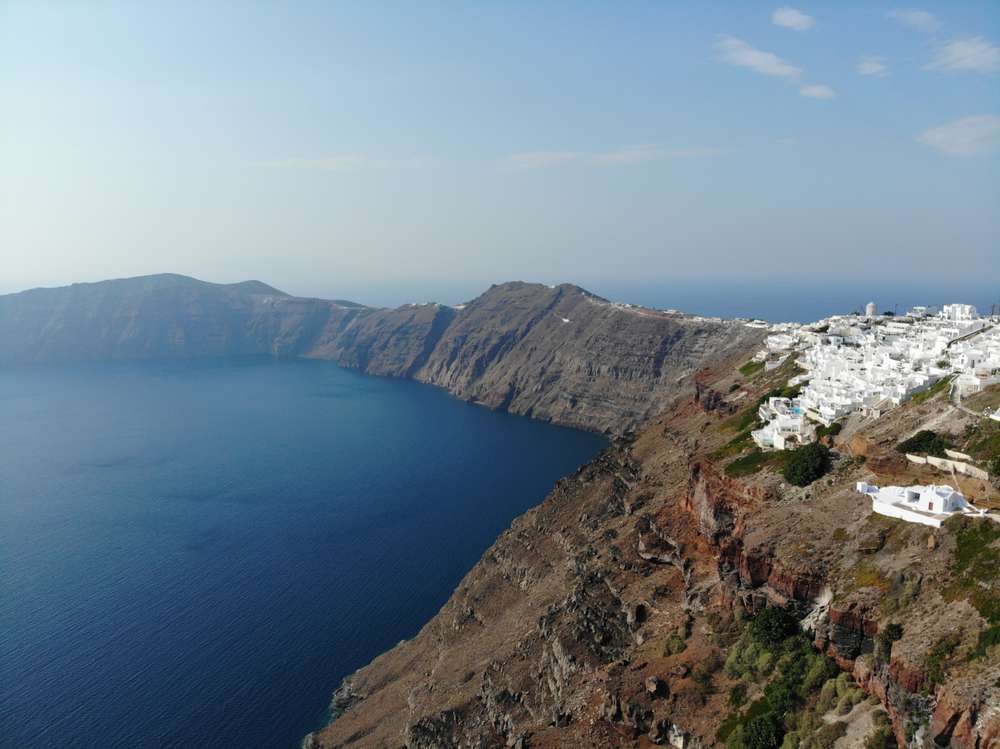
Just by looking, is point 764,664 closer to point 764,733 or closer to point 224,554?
point 764,733

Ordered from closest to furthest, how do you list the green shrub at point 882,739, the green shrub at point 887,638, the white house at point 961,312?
1. the green shrub at point 882,739
2. the green shrub at point 887,638
3. the white house at point 961,312

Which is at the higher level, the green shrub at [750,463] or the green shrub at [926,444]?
the green shrub at [926,444]

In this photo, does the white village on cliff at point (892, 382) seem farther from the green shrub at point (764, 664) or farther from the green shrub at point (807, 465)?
the green shrub at point (764, 664)

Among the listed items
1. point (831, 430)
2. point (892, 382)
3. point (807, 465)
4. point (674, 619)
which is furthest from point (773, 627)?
point (892, 382)

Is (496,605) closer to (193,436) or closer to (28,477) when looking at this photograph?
(28,477)

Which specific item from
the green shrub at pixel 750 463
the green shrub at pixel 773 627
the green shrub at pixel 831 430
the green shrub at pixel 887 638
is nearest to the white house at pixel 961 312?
the green shrub at pixel 831 430

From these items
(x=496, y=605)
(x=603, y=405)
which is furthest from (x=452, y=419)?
(x=496, y=605)
